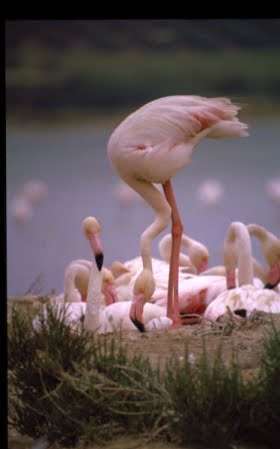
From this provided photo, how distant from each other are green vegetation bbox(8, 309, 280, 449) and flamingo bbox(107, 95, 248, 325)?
53cm

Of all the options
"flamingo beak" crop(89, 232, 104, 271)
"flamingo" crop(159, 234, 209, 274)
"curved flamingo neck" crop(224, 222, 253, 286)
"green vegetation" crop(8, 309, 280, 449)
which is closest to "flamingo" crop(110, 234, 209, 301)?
"flamingo" crop(159, 234, 209, 274)

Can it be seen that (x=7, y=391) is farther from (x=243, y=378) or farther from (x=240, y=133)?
(x=240, y=133)

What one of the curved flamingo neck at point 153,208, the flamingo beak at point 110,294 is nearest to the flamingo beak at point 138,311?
the curved flamingo neck at point 153,208

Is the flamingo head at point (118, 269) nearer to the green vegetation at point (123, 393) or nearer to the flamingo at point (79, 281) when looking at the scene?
the flamingo at point (79, 281)

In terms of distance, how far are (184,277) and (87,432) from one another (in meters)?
1.33

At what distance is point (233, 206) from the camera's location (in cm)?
385

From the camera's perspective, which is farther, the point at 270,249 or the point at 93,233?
the point at 270,249

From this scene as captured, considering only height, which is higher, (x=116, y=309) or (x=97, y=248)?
(x=97, y=248)

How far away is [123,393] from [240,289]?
97cm

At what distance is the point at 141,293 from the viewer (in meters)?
3.77

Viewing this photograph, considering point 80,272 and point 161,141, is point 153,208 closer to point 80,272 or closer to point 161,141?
point 161,141

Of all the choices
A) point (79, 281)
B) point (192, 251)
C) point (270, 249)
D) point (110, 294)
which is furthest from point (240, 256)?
point (79, 281)

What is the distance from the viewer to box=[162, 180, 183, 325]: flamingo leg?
12.7 feet

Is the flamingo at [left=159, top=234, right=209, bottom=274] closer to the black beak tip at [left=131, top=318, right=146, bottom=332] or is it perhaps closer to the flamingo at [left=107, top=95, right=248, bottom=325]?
the flamingo at [left=107, top=95, right=248, bottom=325]
